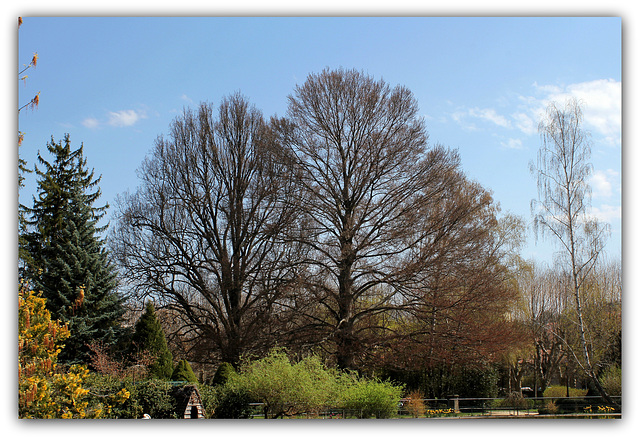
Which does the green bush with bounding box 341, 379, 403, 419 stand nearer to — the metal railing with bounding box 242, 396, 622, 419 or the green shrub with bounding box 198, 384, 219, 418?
the metal railing with bounding box 242, 396, 622, 419

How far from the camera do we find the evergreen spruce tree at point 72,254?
36.5ft

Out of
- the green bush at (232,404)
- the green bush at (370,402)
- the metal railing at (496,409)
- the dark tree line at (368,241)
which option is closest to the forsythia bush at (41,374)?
the green bush at (232,404)

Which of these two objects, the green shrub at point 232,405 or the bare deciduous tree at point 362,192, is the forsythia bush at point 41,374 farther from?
the bare deciduous tree at point 362,192

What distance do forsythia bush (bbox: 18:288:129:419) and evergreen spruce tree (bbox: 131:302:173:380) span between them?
664 centimetres

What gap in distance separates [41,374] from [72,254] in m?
6.89

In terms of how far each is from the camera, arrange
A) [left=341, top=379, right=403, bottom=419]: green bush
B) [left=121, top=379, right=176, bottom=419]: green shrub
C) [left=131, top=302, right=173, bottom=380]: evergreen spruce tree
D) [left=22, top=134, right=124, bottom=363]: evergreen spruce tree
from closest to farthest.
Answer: [left=121, top=379, right=176, bottom=419]: green shrub, [left=341, top=379, right=403, bottom=419]: green bush, [left=22, top=134, right=124, bottom=363]: evergreen spruce tree, [left=131, top=302, right=173, bottom=380]: evergreen spruce tree

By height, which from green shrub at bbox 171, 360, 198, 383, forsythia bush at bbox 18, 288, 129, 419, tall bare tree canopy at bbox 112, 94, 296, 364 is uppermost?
tall bare tree canopy at bbox 112, 94, 296, 364

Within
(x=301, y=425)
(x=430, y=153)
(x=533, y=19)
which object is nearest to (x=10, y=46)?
(x=301, y=425)

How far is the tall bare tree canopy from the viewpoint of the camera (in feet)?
52.1

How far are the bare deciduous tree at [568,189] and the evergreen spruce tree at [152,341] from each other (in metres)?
9.69

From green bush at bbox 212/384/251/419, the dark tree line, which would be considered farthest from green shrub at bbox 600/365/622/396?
green bush at bbox 212/384/251/419

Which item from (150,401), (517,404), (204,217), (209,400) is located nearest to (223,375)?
(209,400)

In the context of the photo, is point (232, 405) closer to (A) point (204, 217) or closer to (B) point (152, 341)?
(B) point (152, 341)

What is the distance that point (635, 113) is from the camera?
6.86 m
